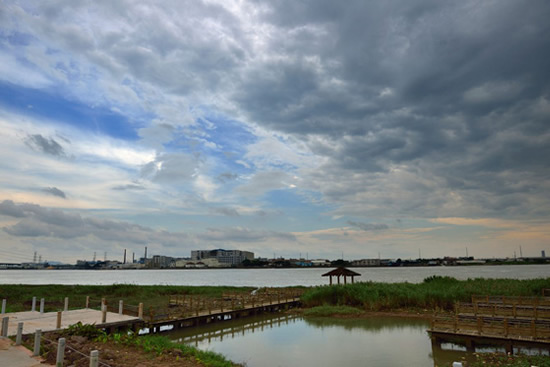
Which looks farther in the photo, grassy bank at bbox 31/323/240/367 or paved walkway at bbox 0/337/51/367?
grassy bank at bbox 31/323/240/367

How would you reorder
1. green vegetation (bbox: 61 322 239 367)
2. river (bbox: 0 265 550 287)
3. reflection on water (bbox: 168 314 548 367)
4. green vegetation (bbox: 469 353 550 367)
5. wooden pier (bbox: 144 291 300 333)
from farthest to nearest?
river (bbox: 0 265 550 287) < wooden pier (bbox: 144 291 300 333) < reflection on water (bbox: 168 314 548 367) < green vegetation (bbox: 61 322 239 367) < green vegetation (bbox: 469 353 550 367)

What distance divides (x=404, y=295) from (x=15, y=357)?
91.7 ft

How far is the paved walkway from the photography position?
12.0 metres

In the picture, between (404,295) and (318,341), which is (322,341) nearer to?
(318,341)

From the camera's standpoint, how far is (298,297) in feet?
131

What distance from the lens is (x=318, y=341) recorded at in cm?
2094

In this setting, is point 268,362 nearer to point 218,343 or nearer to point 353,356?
point 353,356

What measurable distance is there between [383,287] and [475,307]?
41.9 feet

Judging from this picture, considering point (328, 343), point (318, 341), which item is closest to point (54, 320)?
point (318, 341)

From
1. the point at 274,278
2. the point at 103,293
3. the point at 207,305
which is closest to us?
the point at 207,305

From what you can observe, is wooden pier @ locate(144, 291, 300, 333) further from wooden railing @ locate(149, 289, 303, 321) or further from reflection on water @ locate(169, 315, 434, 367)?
reflection on water @ locate(169, 315, 434, 367)

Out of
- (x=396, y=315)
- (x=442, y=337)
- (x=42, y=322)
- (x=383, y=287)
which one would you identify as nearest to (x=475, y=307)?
(x=442, y=337)

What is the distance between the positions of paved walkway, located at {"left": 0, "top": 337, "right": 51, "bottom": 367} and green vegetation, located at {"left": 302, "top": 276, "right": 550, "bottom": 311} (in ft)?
82.1

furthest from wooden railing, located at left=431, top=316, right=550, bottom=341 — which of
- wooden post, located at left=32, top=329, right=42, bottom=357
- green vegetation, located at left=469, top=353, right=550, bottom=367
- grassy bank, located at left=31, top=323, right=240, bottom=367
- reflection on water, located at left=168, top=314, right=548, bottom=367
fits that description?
wooden post, located at left=32, top=329, right=42, bottom=357
